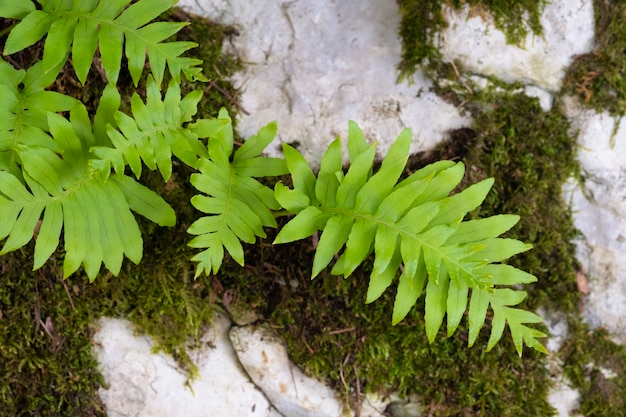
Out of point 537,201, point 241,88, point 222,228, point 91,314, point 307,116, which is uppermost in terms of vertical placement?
point 537,201

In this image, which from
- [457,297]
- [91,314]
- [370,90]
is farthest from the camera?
[370,90]

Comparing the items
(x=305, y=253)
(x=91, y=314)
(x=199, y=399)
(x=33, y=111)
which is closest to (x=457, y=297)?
(x=305, y=253)

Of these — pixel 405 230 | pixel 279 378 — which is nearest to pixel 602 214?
pixel 405 230

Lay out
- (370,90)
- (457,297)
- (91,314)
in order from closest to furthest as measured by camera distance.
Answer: (457,297) < (91,314) < (370,90)

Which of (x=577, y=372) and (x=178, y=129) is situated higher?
(x=577, y=372)

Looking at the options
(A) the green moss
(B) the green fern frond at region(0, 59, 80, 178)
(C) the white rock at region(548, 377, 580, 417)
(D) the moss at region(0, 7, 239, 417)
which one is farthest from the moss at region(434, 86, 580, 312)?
(B) the green fern frond at region(0, 59, 80, 178)

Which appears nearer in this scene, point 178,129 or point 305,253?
point 178,129

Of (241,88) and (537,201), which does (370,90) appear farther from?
(537,201)
